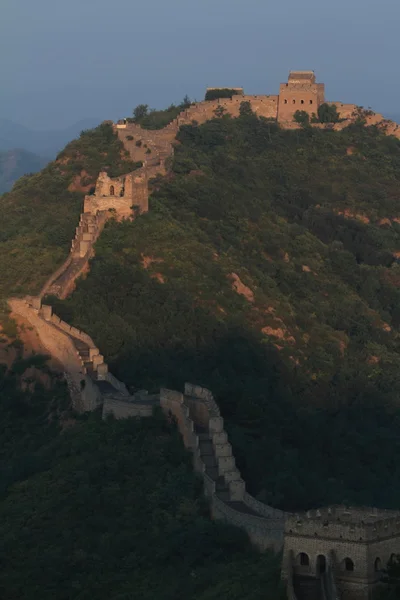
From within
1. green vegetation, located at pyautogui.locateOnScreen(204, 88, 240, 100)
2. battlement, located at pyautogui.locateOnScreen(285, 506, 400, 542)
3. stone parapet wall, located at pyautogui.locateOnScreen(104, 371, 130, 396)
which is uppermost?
green vegetation, located at pyautogui.locateOnScreen(204, 88, 240, 100)

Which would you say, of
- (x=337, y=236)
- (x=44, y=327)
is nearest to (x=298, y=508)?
(x=44, y=327)

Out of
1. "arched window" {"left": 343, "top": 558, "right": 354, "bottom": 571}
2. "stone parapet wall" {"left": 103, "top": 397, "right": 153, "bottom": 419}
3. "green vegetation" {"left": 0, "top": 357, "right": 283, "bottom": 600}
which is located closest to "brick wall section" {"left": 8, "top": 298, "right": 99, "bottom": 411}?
"green vegetation" {"left": 0, "top": 357, "right": 283, "bottom": 600}

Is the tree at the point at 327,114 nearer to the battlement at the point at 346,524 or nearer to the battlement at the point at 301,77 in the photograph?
the battlement at the point at 301,77

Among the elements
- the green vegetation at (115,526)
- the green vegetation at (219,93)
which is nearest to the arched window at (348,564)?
the green vegetation at (115,526)

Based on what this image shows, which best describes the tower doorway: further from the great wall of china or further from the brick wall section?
the brick wall section

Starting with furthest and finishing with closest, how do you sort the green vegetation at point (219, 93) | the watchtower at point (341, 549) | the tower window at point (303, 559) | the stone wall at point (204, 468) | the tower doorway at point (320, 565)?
the green vegetation at point (219, 93)
the stone wall at point (204, 468)
the tower window at point (303, 559)
the tower doorway at point (320, 565)
the watchtower at point (341, 549)
